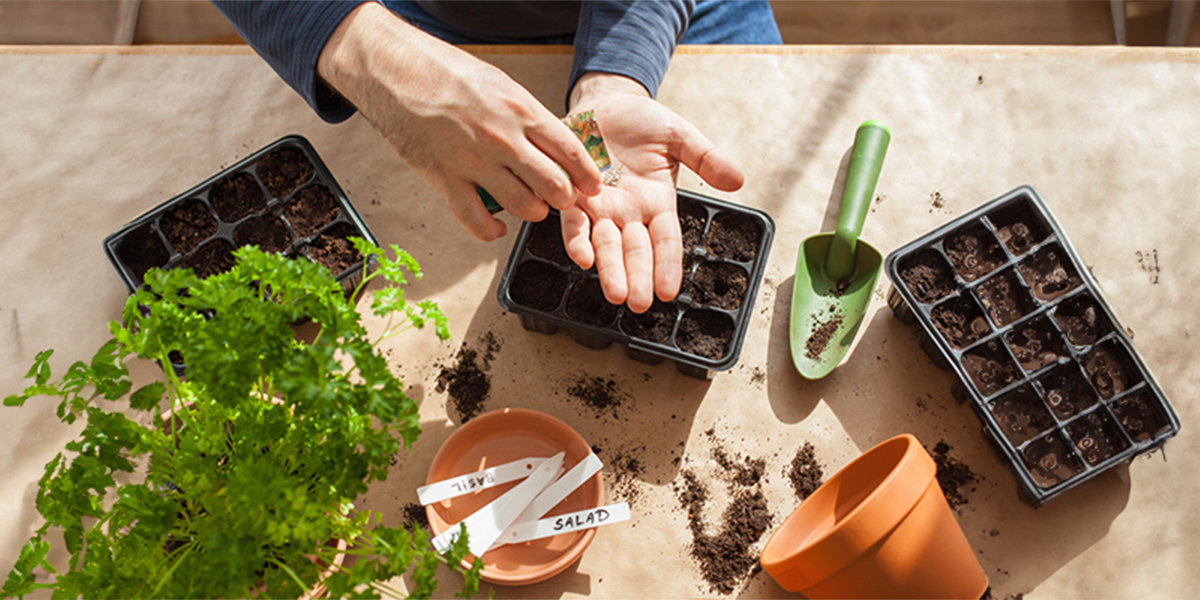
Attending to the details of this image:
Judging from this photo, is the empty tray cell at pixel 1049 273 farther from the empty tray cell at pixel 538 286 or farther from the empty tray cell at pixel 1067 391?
the empty tray cell at pixel 538 286

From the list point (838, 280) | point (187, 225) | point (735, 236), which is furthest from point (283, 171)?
point (838, 280)

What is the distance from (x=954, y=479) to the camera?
126 cm

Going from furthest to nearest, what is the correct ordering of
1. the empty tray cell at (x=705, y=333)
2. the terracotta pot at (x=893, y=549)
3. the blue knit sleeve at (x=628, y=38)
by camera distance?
the blue knit sleeve at (x=628, y=38) → the empty tray cell at (x=705, y=333) → the terracotta pot at (x=893, y=549)

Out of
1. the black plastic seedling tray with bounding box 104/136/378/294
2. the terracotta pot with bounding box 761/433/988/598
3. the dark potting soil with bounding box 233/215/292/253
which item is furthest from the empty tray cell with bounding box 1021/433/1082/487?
the dark potting soil with bounding box 233/215/292/253

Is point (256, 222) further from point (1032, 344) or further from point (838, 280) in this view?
point (1032, 344)

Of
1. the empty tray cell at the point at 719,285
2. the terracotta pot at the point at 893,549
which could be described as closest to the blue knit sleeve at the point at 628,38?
the empty tray cell at the point at 719,285

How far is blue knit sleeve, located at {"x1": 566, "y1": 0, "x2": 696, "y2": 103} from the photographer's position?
1.36m

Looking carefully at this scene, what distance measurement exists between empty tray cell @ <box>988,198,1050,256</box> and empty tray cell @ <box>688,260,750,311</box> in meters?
0.48

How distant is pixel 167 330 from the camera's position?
84 cm

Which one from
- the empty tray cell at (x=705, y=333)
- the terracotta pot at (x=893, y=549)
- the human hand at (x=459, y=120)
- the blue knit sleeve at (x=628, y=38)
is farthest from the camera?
the blue knit sleeve at (x=628, y=38)

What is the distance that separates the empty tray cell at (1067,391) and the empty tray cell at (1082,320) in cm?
6

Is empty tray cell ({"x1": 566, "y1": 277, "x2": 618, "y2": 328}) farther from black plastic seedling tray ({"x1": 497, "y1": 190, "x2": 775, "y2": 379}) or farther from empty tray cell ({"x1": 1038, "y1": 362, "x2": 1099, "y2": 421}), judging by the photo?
empty tray cell ({"x1": 1038, "y1": 362, "x2": 1099, "y2": 421})

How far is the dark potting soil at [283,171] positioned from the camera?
134cm

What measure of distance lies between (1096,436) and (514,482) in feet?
3.38
